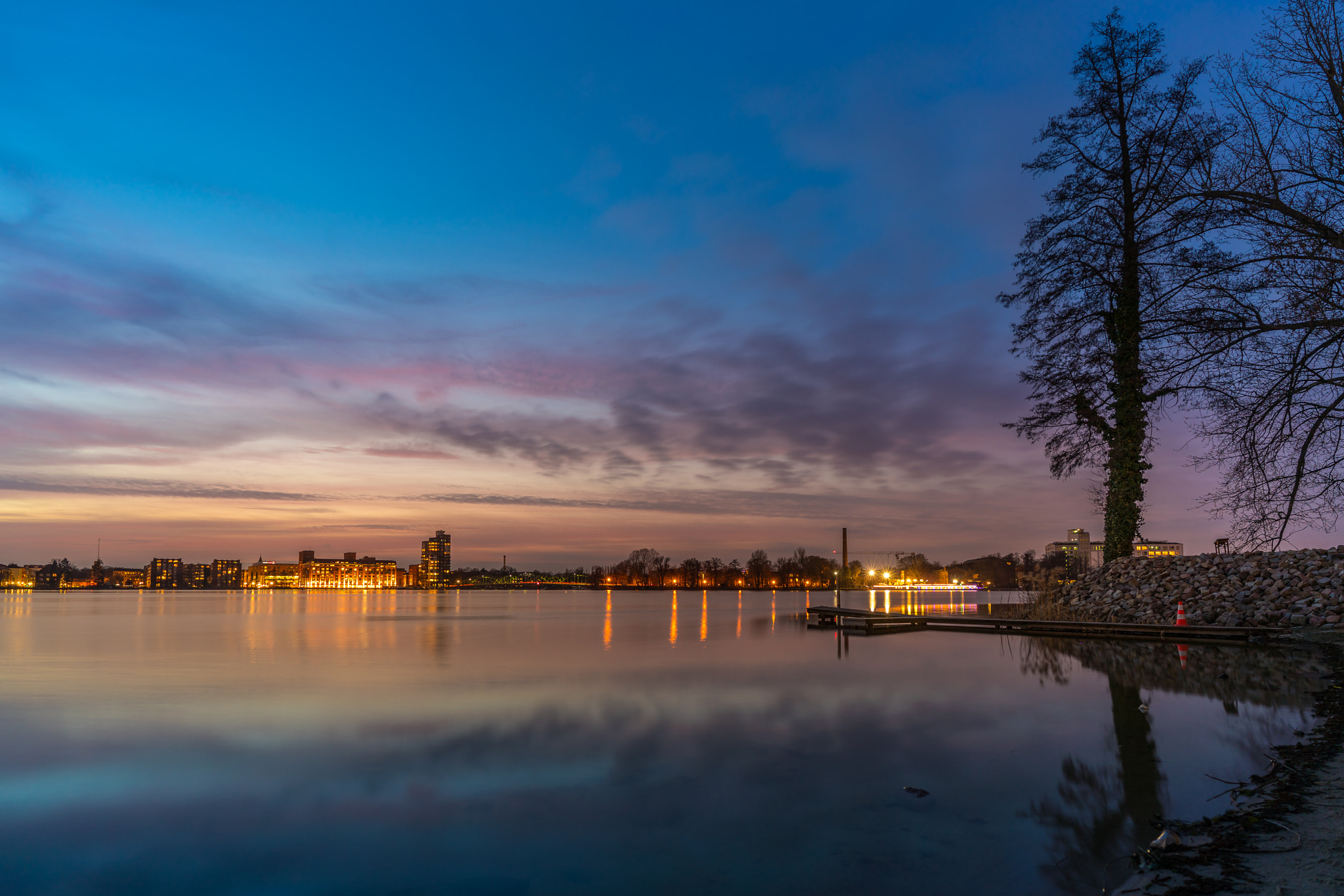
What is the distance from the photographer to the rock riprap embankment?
2003 centimetres

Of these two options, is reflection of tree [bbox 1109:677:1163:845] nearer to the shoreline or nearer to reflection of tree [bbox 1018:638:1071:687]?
the shoreline

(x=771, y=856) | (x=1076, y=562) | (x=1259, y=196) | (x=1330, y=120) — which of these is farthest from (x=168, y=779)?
(x=1076, y=562)

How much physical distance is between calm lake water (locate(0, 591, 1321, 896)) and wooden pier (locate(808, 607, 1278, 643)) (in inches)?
40.4

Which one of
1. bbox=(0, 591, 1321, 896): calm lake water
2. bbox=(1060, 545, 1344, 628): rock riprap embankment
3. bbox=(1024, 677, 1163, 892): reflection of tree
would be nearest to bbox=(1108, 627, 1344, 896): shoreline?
bbox=(1024, 677, 1163, 892): reflection of tree

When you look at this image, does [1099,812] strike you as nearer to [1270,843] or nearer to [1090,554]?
[1270,843]

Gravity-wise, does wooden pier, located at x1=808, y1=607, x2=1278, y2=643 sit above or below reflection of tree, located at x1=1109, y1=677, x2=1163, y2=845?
below

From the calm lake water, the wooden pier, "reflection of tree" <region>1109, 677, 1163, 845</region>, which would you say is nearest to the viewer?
the calm lake water

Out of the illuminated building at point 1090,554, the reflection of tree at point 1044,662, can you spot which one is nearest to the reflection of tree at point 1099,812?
the reflection of tree at point 1044,662

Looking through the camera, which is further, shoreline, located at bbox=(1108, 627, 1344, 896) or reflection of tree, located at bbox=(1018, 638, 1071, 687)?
reflection of tree, located at bbox=(1018, 638, 1071, 687)

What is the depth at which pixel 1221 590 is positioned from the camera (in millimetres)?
22297

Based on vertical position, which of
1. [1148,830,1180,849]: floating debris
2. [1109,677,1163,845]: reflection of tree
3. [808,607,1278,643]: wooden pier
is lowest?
[808,607,1278,643]: wooden pier

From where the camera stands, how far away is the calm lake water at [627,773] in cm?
636

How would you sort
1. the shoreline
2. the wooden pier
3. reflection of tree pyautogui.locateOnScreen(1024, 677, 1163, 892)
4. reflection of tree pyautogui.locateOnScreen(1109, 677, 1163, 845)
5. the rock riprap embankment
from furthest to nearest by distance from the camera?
the wooden pier < the rock riprap embankment < reflection of tree pyautogui.locateOnScreen(1109, 677, 1163, 845) < reflection of tree pyautogui.locateOnScreen(1024, 677, 1163, 892) < the shoreline

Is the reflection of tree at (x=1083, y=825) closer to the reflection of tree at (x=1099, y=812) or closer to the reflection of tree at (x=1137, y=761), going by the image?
the reflection of tree at (x=1099, y=812)
